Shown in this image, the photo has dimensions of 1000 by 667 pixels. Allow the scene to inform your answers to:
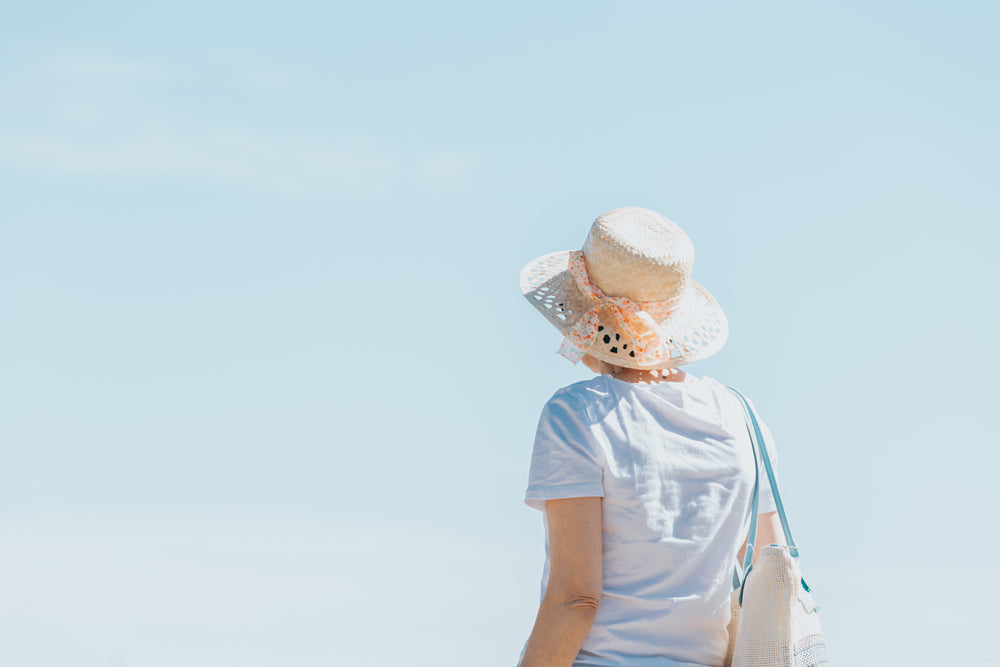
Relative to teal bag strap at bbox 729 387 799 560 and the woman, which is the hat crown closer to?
the woman

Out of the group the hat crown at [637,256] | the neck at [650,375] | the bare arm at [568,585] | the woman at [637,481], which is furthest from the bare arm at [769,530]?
the hat crown at [637,256]

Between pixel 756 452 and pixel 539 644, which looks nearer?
pixel 539 644

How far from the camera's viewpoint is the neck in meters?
3.11

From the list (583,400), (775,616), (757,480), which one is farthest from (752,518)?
(583,400)

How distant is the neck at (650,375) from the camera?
311cm

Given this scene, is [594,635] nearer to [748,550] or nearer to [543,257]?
[748,550]

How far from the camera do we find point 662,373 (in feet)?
10.3

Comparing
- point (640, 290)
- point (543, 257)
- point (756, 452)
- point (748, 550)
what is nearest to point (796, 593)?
point (748, 550)

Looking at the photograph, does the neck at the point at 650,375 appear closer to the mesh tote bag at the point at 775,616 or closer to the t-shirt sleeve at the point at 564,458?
the t-shirt sleeve at the point at 564,458

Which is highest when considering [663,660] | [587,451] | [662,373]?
[662,373]

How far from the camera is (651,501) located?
2.87 meters

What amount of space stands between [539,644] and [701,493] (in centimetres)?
56

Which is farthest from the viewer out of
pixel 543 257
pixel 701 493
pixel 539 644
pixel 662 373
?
pixel 543 257

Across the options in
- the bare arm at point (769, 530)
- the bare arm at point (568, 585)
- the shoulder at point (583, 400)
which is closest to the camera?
the bare arm at point (568, 585)
